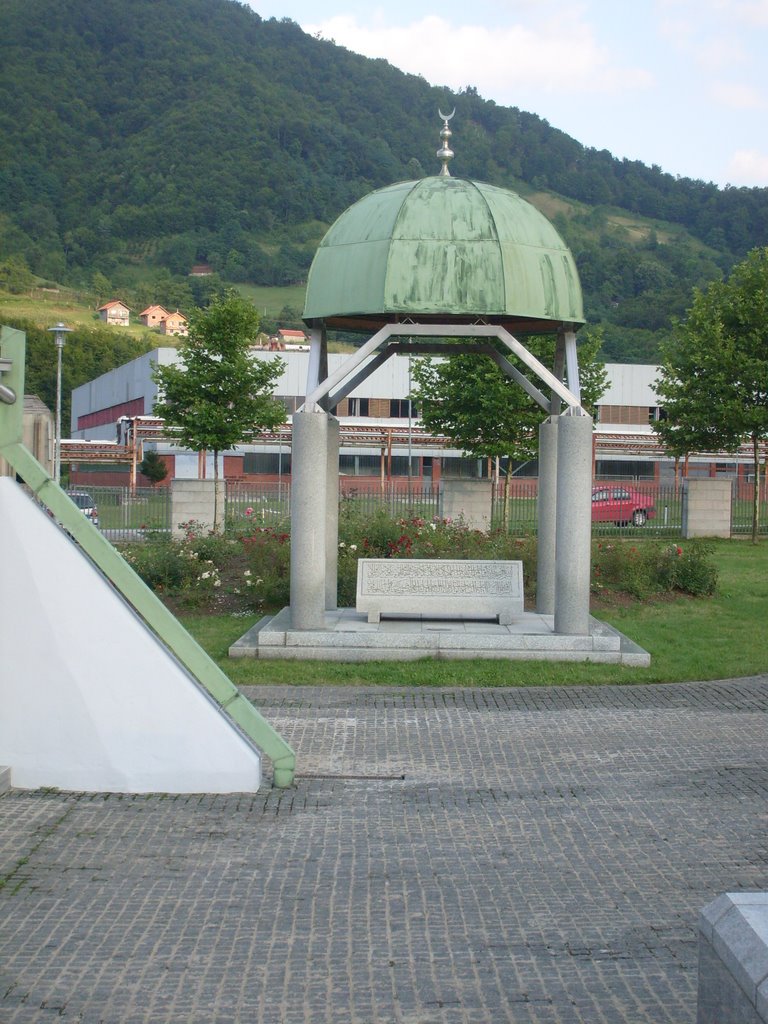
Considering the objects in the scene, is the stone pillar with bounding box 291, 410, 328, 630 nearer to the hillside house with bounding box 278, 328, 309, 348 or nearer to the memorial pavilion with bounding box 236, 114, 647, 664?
the memorial pavilion with bounding box 236, 114, 647, 664

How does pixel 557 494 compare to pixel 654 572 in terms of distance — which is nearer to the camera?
pixel 557 494

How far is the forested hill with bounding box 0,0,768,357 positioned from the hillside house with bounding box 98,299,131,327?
24344mm

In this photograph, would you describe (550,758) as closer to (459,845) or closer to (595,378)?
(459,845)

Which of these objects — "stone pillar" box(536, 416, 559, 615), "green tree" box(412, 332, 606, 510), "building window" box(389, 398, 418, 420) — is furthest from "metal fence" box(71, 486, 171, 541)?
"building window" box(389, 398, 418, 420)

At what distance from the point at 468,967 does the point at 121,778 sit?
343cm

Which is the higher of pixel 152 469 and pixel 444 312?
pixel 444 312

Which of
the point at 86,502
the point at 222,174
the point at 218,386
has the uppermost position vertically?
the point at 222,174

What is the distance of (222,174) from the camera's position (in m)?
169

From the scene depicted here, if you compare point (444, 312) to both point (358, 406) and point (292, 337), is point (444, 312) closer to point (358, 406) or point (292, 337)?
point (358, 406)

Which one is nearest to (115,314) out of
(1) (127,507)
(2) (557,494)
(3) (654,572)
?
(1) (127,507)

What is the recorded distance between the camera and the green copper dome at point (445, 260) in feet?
43.0

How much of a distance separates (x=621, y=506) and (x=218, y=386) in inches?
515

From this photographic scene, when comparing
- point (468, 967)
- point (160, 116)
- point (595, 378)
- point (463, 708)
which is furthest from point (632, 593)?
point (160, 116)

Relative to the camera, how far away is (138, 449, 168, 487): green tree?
55.1m
